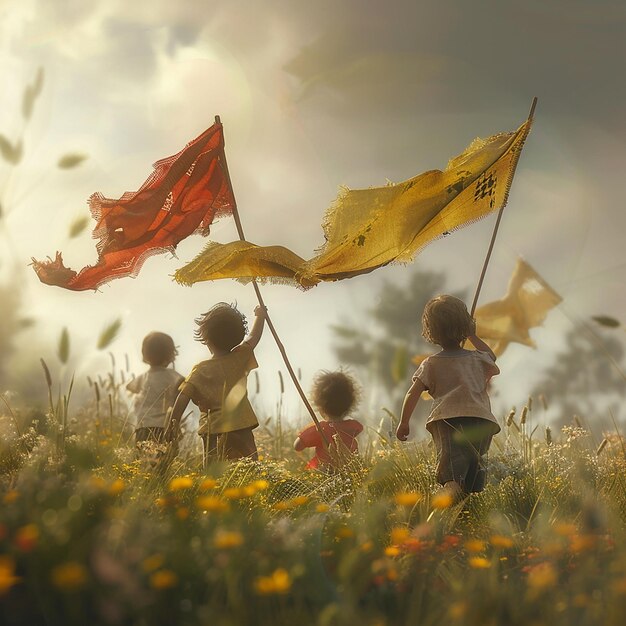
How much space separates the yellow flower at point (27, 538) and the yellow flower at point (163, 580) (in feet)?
1.31

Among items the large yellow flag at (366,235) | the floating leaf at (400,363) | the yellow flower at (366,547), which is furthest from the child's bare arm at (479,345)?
the yellow flower at (366,547)

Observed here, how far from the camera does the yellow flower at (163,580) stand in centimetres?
226

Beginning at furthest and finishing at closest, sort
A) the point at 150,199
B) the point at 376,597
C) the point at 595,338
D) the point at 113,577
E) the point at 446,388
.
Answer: the point at 150,199 → the point at 446,388 → the point at 595,338 → the point at 376,597 → the point at 113,577

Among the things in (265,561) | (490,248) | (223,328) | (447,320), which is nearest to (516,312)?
(490,248)

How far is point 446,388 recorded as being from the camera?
17.0 ft

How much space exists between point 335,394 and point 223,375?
129 centimetres

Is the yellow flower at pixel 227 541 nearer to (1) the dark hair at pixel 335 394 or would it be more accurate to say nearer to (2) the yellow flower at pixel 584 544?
(2) the yellow flower at pixel 584 544

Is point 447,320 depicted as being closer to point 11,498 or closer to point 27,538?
point 11,498

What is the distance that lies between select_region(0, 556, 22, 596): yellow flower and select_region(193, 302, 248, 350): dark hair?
3.61 metres

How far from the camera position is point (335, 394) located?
681 cm

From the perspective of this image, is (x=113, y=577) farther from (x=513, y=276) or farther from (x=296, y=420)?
(x=296, y=420)

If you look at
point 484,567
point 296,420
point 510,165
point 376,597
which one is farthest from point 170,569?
point 296,420

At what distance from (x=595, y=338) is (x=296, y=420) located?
4.74m

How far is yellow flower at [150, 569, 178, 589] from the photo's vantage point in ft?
7.41
